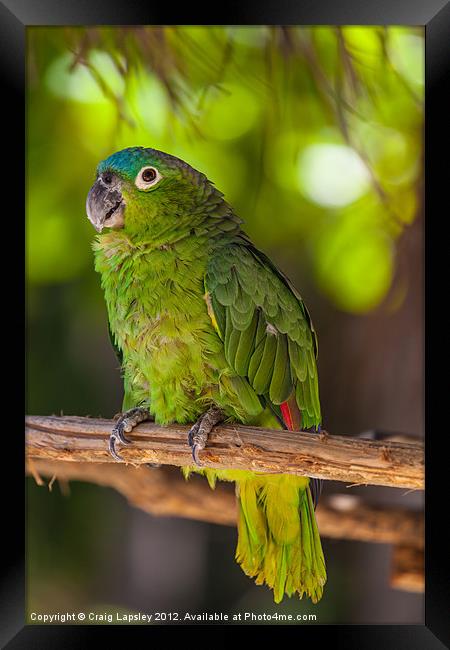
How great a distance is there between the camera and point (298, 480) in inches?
66.9

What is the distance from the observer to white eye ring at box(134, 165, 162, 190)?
1625mm

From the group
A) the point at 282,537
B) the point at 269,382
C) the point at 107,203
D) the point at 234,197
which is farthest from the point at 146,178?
the point at 282,537

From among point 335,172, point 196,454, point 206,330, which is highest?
point 335,172

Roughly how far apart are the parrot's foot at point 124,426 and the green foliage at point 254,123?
0.45 m

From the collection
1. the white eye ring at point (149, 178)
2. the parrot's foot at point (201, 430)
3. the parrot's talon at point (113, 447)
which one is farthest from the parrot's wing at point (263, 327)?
the parrot's talon at point (113, 447)

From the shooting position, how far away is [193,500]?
2154 millimetres

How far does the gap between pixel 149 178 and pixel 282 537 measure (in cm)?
105

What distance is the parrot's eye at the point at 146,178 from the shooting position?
1.62 m

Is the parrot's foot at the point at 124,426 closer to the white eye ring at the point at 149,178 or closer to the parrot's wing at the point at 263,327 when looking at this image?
the parrot's wing at the point at 263,327

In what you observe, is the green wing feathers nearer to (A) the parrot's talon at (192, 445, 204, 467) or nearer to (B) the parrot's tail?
(B) the parrot's tail

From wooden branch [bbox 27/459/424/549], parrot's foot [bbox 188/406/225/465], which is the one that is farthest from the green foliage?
wooden branch [bbox 27/459/424/549]
